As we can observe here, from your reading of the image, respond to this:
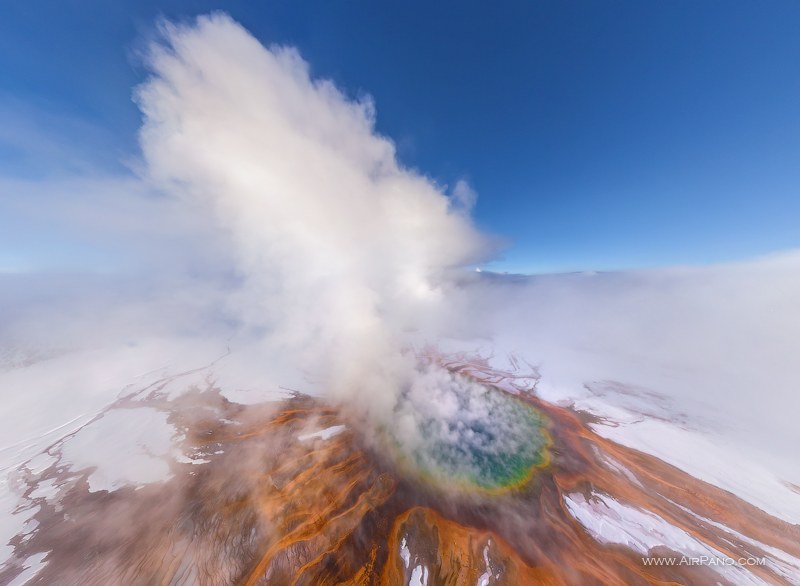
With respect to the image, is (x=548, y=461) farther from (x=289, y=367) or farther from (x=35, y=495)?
(x=35, y=495)

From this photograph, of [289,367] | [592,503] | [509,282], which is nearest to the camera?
[592,503]

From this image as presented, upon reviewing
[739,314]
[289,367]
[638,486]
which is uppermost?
[739,314]

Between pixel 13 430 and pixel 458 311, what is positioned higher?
pixel 458 311

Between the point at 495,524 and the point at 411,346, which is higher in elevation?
the point at 411,346

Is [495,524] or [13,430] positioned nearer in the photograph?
[495,524]

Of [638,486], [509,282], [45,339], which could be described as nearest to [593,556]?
[638,486]

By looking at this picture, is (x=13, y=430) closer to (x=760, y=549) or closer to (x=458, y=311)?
(x=760, y=549)

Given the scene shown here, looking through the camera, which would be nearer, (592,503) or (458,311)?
(592,503)

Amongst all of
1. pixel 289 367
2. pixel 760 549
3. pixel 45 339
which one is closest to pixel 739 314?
pixel 760 549

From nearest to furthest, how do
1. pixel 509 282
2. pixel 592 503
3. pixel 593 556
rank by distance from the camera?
pixel 593 556, pixel 592 503, pixel 509 282
